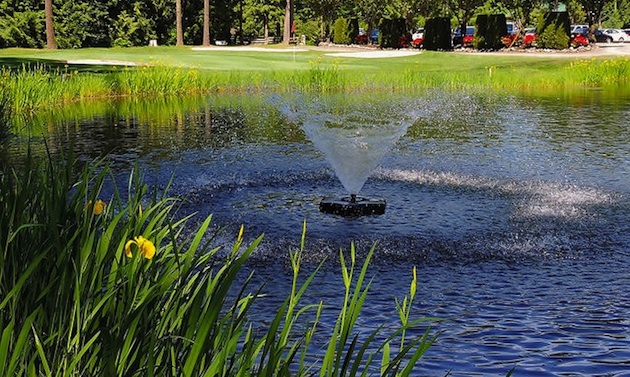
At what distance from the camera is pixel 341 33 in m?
69.6

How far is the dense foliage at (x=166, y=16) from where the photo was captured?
6044 cm

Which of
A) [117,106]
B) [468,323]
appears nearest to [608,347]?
[468,323]

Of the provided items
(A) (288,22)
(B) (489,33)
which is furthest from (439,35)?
(A) (288,22)

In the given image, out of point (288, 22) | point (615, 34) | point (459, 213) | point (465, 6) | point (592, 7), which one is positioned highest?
point (592, 7)

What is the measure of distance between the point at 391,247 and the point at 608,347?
3253 millimetres

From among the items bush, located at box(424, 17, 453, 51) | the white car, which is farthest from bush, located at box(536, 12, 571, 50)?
the white car

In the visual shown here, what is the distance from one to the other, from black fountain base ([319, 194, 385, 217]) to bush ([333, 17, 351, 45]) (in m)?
58.4

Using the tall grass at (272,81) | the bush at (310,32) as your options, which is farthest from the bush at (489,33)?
the tall grass at (272,81)

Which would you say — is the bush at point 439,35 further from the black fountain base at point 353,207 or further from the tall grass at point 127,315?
the tall grass at point 127,315

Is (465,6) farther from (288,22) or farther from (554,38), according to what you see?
(288,22)

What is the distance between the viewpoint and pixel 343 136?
1834 cm

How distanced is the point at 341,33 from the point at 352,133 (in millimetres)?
51128

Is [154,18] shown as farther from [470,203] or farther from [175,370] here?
[175,370]

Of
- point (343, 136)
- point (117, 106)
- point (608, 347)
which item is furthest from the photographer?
point (117, 106)
